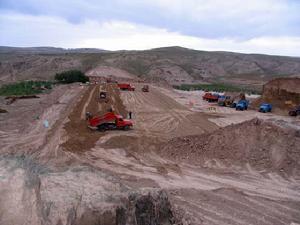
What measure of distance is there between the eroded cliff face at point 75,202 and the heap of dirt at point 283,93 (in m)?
33.7

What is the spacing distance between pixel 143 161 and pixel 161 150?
6.21 ft

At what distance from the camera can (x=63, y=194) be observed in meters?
8.65

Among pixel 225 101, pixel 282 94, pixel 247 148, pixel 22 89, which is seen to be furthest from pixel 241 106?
pixel 22 89

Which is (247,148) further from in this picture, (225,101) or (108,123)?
(225,101)

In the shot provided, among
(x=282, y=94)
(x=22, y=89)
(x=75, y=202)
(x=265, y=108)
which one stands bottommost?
(x=22, y=89)

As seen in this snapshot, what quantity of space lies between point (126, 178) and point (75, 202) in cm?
773

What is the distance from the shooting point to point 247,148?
1897 cm

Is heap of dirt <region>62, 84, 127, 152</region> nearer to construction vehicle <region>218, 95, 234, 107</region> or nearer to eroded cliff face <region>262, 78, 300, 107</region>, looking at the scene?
construction vehicle <region>218, 95, 234, 107</region>

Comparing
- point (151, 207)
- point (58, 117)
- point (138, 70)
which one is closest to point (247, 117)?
point (58, 117)

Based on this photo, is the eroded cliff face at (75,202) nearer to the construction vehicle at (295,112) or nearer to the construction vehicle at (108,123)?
the construction vehicle at (108,123)

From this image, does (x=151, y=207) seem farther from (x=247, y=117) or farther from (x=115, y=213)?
(x=247, y=117)

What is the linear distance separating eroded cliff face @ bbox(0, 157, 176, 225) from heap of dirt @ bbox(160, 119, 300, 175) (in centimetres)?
966

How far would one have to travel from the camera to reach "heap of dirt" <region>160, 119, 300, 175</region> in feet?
58.1

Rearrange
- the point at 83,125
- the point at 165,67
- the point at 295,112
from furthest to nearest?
the point at 165,67 → the point at 295,112 → the point at 83,125
